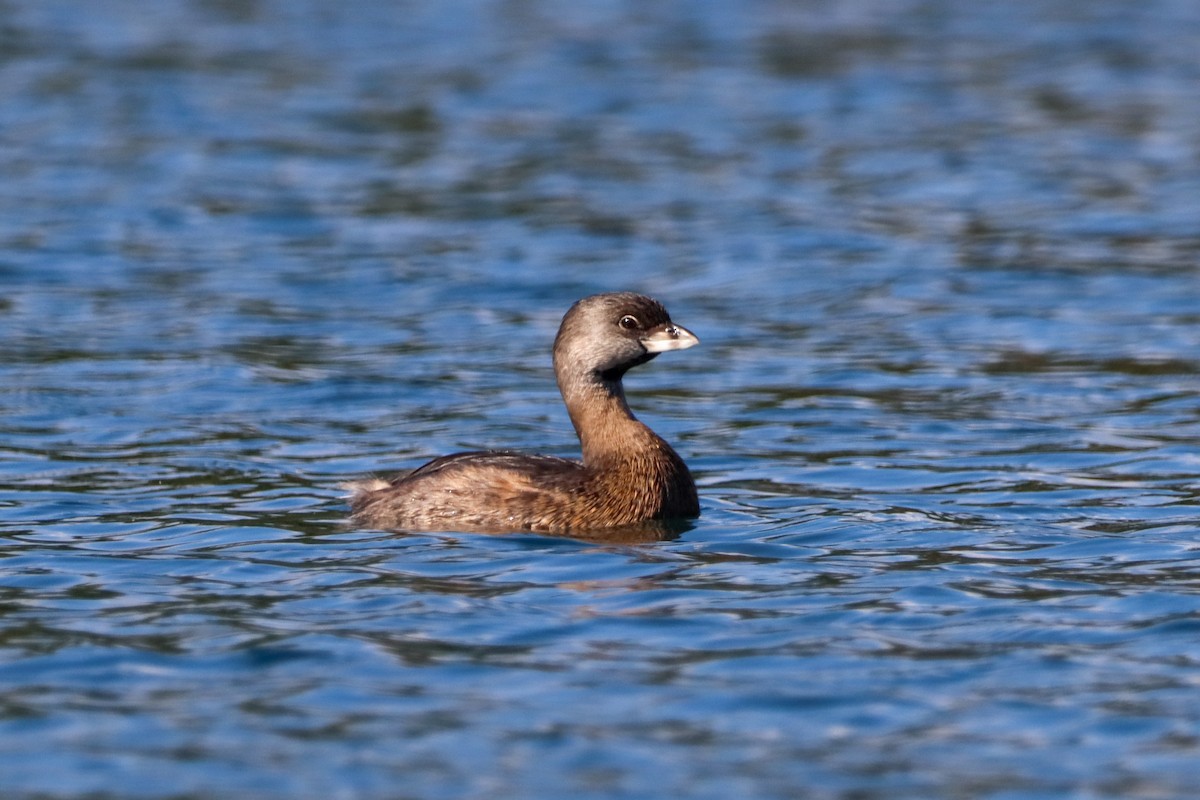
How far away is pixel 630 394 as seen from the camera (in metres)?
14.8

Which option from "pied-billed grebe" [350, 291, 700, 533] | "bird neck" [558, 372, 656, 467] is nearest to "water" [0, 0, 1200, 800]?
"pied-billed grebe" [350, 291, 700, 533]

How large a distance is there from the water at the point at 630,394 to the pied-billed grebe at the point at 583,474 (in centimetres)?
33

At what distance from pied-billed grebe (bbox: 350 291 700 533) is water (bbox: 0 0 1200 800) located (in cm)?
33

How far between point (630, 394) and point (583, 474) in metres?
4.06

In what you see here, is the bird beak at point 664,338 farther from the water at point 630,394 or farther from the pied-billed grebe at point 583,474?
the water at point 630,394

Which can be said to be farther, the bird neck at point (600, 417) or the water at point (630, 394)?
the bird neck at point (600, 417)

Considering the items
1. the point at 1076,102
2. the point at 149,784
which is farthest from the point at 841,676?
the point at 1076,102

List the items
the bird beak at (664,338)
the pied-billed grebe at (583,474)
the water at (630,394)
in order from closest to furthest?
the water at (630,394)
the pied-billed grebe at (583,474)
the bird beak at (664,338)

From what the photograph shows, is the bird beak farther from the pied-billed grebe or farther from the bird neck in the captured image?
the bird neck

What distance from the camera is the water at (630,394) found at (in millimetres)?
7453

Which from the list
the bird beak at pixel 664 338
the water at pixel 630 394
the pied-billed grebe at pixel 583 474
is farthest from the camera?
the bird beak at pixel 664 338

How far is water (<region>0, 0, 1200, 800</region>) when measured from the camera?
24.5 feet

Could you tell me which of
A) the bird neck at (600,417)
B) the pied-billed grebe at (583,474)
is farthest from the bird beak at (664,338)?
Answer: the bird neck at (600,417)

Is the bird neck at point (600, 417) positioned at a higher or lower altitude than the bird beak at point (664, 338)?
lower
